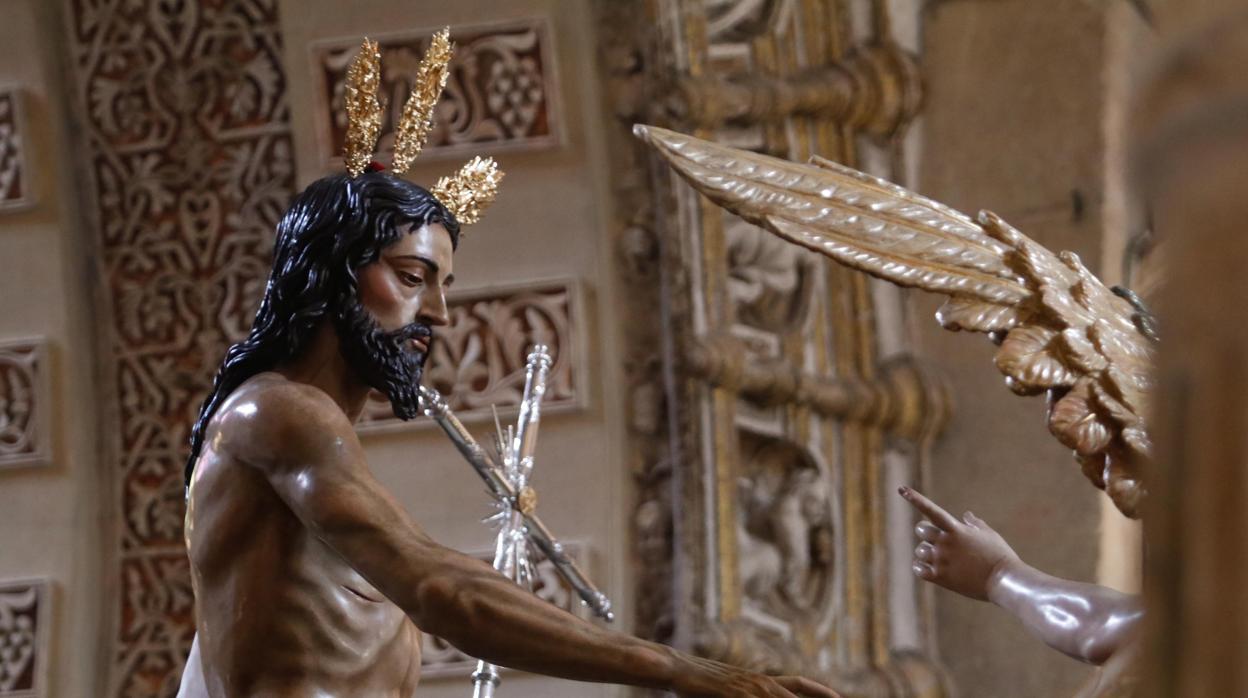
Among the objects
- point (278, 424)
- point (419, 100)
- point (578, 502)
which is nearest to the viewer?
point (278, 424)

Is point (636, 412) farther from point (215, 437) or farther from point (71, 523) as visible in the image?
point (215, 437)

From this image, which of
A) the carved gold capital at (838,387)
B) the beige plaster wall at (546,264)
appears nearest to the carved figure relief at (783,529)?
the carved gold capital at (838,387)

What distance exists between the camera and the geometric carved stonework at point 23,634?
486 centimetres

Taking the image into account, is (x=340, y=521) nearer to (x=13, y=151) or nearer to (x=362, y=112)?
(x=362, y=112)

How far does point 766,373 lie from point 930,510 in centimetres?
246

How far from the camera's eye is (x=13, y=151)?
16.0 feet

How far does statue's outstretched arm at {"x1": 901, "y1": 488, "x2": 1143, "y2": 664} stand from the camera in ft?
6.46

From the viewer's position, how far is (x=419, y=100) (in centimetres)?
278

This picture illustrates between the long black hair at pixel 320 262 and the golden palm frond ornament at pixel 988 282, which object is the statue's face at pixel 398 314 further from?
the golden palm frond ornament at pixel 988 282

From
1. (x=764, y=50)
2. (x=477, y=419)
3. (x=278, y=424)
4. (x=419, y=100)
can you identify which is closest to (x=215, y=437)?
(x=278, y=424)

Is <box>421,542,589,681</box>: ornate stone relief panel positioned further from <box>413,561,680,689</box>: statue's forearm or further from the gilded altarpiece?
<box>413,561,680,689</box>: statue's forearm

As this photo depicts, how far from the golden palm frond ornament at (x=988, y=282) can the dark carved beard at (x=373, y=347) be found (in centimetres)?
65

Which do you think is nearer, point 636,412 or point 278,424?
Answer: point 278,424

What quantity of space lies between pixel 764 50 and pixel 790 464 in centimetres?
104
